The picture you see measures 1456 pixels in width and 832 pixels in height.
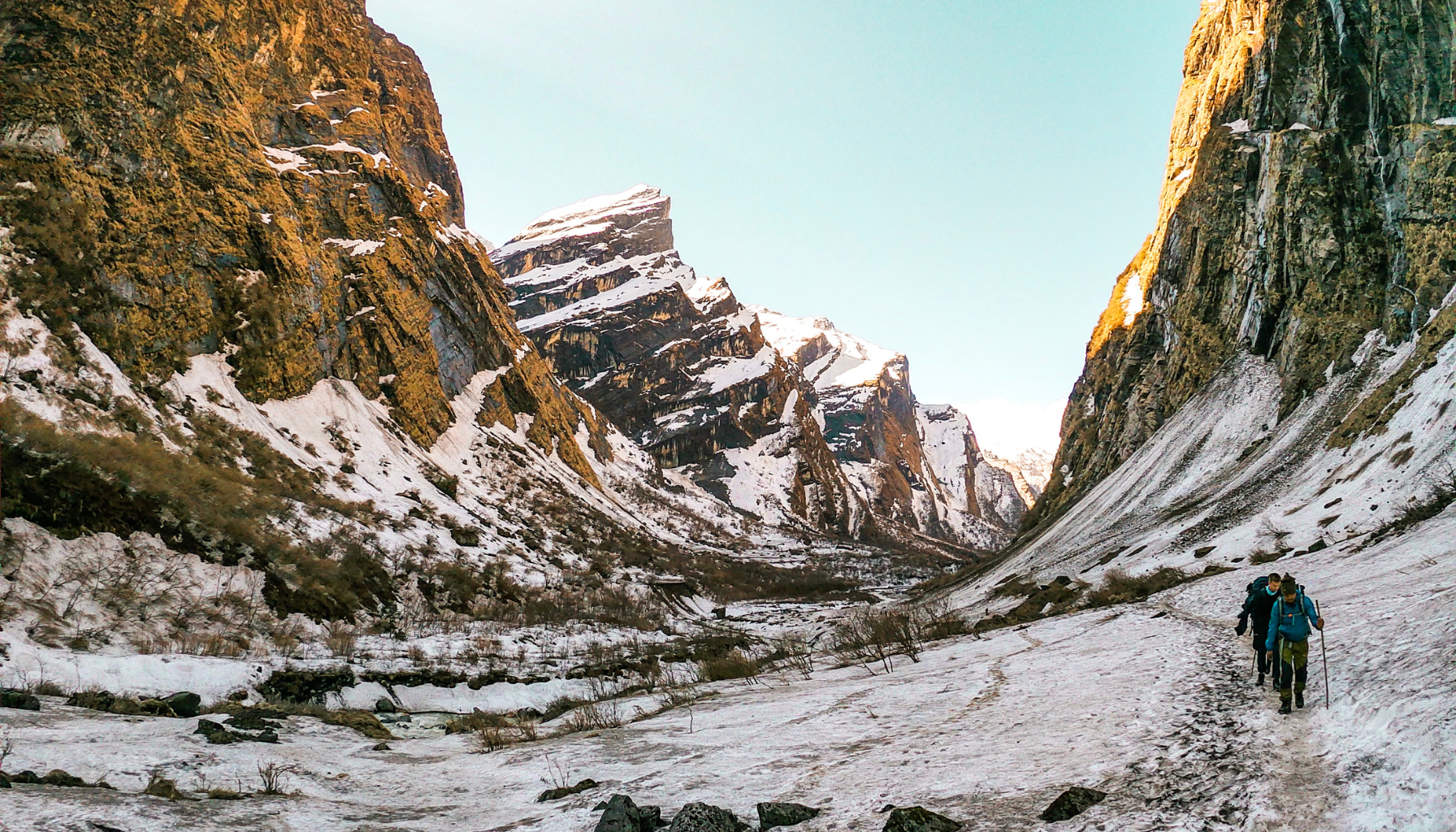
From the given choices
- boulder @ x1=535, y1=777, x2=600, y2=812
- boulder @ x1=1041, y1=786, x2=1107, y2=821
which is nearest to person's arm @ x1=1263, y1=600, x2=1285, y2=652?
boulder @ x1=1041, y1=786, x2=1107, y2=821

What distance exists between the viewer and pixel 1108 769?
5.75m

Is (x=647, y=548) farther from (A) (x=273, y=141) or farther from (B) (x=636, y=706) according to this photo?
(B) (x=636, y=706)

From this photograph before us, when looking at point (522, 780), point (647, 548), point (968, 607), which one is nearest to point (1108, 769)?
point (522, 780)

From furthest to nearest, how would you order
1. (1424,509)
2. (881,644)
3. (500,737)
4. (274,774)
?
(881,644) < (1424,509) < (500,737) < (274,774)

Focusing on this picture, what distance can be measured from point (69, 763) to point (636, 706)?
9121 mm

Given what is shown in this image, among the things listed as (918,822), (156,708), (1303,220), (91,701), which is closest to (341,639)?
(156,708)

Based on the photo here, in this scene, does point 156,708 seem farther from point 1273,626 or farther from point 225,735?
point 1273,626

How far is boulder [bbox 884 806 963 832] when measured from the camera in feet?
16.4

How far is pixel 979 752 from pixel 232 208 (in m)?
58.6

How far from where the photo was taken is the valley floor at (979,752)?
15.9ft

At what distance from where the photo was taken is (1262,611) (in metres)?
8.55

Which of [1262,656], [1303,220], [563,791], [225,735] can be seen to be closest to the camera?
[563,791]

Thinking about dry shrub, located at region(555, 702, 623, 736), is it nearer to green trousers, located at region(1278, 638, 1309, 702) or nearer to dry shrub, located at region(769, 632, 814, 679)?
dry shrub, located at region(769, 632, 814, 679)

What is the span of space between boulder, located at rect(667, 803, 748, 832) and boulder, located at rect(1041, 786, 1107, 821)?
2407 mm
